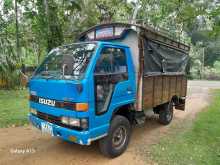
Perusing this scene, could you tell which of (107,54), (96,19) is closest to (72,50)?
(107,54)

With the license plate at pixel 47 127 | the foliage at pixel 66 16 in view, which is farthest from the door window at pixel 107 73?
the foliage at pixel 66 16

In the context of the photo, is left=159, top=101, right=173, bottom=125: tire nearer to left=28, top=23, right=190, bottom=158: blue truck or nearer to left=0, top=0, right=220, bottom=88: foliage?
left=28, top=23, right=190, bottom=158: blue truck

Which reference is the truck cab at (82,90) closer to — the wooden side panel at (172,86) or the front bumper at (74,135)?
the front bumper at (74,135)

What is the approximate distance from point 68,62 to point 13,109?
541 centimetres

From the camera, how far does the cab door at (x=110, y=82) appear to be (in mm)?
4227

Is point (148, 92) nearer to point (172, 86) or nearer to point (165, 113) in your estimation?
point (172, 86)

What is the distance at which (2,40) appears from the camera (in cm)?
1229

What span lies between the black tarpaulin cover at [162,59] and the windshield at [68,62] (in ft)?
5.21

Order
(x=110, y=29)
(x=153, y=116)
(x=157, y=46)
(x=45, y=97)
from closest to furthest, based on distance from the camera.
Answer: (x=45, y=97) < (x=110, y=29) < (x=157, y=46) < (x=153, y=116)

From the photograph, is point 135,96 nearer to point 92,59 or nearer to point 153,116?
point 92,59

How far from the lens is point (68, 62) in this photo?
158 inches

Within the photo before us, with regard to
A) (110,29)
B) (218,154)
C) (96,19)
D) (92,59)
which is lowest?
(218,154)

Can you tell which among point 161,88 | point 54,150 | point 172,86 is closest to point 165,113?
point 172,86

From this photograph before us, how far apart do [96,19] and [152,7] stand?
3495 millimetres
